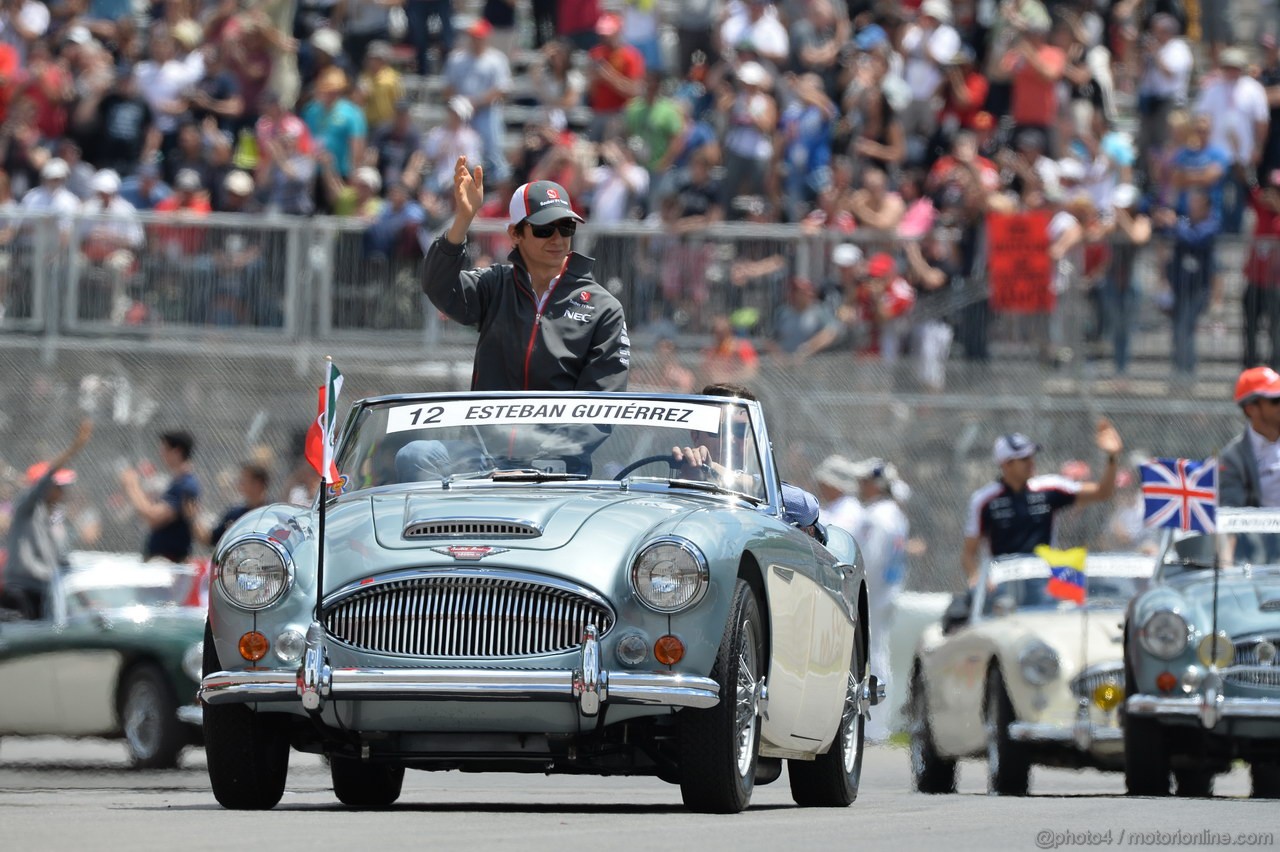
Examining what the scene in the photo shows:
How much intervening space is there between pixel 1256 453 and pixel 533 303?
463 centimetres

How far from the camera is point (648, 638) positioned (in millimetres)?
7871

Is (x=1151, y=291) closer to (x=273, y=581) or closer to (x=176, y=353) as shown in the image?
(x=176, y=353)

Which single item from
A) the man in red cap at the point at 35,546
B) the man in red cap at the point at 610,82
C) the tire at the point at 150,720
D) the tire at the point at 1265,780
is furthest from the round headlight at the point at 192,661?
the man in red cap at the point at 610,82

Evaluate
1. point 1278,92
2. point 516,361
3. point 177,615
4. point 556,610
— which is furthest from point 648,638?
point 1278,92

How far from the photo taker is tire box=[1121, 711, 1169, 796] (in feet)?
37.4

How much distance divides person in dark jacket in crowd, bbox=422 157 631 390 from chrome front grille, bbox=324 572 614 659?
1.95m

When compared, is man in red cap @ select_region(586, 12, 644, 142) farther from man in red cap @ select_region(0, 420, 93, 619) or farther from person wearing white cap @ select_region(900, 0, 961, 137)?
man in red cap @ select_region(0, 420, 93, 619)

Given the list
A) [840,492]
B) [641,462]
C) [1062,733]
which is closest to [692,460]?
[641,462]

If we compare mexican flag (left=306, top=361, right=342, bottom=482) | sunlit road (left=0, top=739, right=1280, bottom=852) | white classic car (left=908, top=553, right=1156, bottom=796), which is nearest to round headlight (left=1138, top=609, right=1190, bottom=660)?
sunlit road (left=0, top=739, right=1280, bottom=852)

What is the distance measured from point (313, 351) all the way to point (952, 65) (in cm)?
629

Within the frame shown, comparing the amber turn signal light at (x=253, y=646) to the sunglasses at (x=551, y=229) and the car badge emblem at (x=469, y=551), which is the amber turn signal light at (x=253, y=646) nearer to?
the car badge emblem at (x=469, y=551)

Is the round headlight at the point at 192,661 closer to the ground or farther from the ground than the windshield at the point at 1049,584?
closer to the ground

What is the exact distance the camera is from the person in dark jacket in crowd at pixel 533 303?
32.1 ft

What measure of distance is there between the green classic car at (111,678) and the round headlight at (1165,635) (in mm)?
5473
